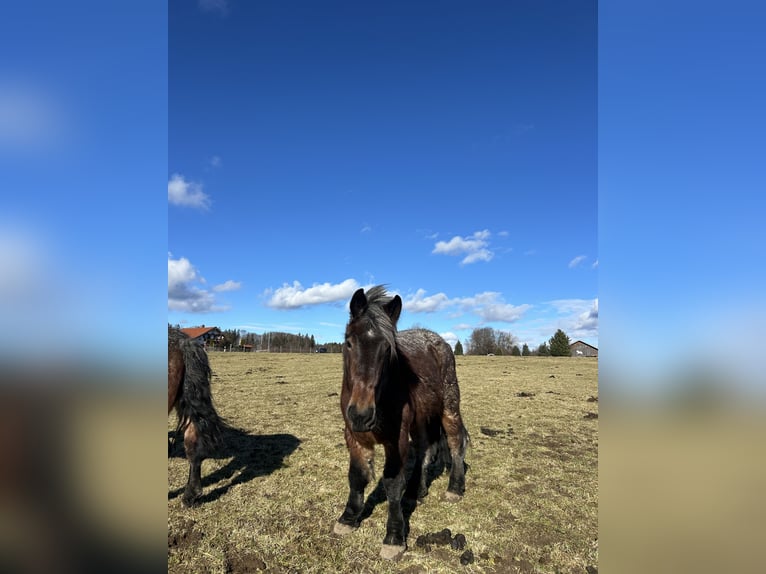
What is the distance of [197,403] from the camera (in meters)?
6.09

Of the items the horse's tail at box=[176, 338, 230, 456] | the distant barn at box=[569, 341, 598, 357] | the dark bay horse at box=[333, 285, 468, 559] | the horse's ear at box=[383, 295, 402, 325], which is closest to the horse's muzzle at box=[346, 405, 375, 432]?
the dark bay horse at box=[333, 285, 468, 559]

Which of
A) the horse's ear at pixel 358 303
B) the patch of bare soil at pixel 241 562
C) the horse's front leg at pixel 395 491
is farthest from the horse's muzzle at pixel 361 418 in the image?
the patch of bare soil at pixel 241 562

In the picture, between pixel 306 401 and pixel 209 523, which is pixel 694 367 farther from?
pixel 306 401

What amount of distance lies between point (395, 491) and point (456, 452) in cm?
216

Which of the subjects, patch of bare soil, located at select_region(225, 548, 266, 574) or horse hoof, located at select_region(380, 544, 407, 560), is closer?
patch of bare soil, located at select_region(225, 548, 266, 574)

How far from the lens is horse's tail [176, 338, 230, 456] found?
6078 millimetres

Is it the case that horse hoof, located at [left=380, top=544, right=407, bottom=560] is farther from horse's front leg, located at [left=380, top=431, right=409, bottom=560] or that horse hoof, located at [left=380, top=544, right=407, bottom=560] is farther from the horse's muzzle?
the horse's muzzle

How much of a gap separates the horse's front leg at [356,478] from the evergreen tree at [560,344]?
7481 centimetres

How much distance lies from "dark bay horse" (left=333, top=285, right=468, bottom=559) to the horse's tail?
7.78 feet

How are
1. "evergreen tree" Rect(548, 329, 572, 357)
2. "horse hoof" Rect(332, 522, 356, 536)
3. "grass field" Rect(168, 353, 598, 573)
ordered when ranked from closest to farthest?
1. "grass field" Rect(168, 353, 598, 573)
2. "horse hoof" Rect(332, 522, 356, 536)
3. "evergreen tree" Rect(548, 329, 572, 357)

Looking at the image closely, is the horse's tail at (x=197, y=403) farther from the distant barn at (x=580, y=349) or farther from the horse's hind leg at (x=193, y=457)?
the distant barn at (x=580, y=349)

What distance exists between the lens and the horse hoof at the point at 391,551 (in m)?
4.74

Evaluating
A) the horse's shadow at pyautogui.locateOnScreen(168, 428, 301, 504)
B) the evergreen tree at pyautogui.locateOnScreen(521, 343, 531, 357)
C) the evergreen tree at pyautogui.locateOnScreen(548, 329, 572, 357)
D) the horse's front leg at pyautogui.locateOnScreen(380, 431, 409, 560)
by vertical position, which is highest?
the horse's front leg at pyautogui.locateOnScreen(380, 431, 409, 560)

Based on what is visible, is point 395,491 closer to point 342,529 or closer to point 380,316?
point 342,529
